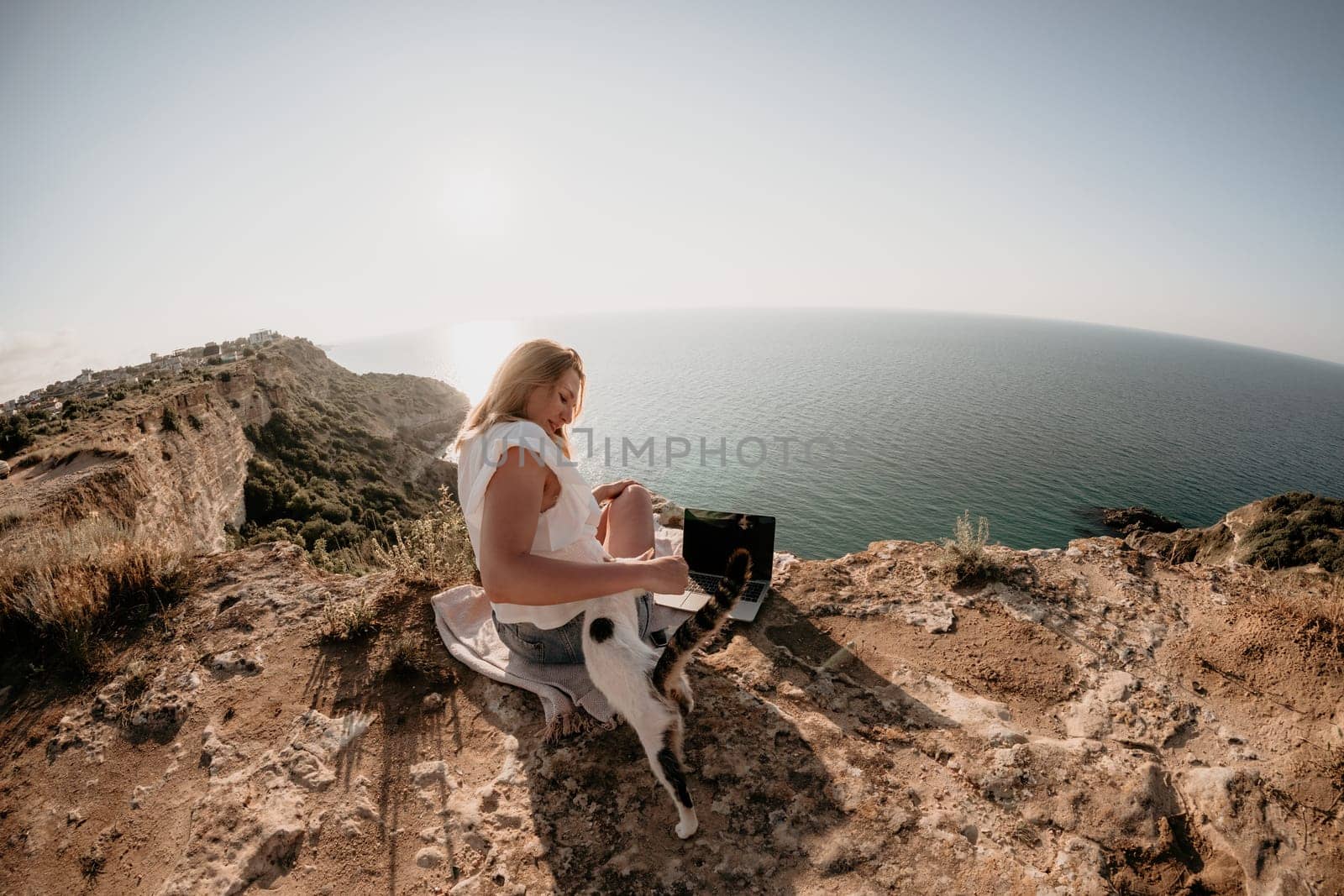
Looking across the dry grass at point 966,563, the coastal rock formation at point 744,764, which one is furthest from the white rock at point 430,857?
the dry grass at point 966,563

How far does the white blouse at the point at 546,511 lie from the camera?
234cm

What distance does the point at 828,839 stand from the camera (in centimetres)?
255

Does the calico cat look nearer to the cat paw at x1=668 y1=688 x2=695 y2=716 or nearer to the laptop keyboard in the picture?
the cat paw at x1=668 y1=688 x2=695 y2=716

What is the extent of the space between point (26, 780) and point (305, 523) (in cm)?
2604

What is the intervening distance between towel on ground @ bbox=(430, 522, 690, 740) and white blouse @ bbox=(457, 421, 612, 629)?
530 mm

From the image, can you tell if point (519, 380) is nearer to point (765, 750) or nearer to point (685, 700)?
point (685, 700)

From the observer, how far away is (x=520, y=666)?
11.3ft

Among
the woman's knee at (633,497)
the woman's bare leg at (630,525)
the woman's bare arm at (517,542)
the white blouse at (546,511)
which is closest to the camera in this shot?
the woman's bare arm at (517,542)

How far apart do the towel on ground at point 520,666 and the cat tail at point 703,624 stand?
81cm

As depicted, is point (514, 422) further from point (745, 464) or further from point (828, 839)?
point (745, 464)

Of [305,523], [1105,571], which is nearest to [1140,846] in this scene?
[1105,571]

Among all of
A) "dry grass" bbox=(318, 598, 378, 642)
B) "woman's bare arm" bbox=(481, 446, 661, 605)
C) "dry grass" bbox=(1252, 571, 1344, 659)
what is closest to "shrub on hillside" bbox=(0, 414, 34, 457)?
"dry grass" bbox=(318, 598, 378, 642)

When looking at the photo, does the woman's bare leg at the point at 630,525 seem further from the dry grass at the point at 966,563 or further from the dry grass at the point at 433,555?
the dry grass at the point at 966,563

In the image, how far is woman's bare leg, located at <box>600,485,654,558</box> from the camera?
11.0 feet
